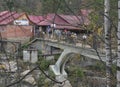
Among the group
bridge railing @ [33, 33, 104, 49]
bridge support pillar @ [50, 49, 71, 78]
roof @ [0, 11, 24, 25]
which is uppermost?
roof @ [0, 11, 24, 25]

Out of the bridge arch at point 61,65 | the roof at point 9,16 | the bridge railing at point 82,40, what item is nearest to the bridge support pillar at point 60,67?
the bridge arch at point 61,65

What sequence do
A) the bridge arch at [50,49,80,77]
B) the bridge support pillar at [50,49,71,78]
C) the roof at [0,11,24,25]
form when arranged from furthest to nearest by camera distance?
the bridge support pillar at [50,49,71,78] < the bridge arch at [50,49,80,77] < the roof at [0,11,24,25]

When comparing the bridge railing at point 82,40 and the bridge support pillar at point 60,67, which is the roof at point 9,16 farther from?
the bridge support pillar at point 60,67

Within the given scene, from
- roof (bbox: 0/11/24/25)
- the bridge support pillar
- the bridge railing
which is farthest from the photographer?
the bridge support pillar

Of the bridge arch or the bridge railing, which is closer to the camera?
the bridge railing

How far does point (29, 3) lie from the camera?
426 centimetres

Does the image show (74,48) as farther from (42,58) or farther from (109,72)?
(109,72)

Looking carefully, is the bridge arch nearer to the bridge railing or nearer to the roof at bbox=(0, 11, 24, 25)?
the bridge railing

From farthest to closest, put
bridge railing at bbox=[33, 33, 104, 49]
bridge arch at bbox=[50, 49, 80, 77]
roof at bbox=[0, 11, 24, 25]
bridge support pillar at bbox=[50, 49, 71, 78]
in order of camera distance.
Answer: bridge support pillar at bbox=[50, 49, 71, 78]
bridge arch at bbox=[50, 49, 80, 77]
bridge railing at bbox=[33, 33, 104, 49]
roof at bbox=[0, 11, 24, 25]

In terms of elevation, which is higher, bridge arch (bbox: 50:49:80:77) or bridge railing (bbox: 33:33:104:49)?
bridge railing (bbox: 33:33:104:49)

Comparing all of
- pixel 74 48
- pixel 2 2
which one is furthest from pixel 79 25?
pixel 74 48

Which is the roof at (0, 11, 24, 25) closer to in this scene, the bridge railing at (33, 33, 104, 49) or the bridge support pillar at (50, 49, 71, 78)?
the bridge railing at (33, 33, 104, 49)

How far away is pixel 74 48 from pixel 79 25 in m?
19.7

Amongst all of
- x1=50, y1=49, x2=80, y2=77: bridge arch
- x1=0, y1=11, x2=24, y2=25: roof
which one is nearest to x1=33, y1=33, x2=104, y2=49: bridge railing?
x1=0, y1=11, x2=24, y2=25: roof
